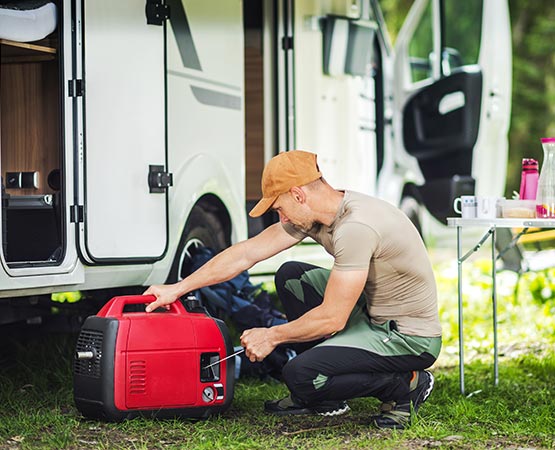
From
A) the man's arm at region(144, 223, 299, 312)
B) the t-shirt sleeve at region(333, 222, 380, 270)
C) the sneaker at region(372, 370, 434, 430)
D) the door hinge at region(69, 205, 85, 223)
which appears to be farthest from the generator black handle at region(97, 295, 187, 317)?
the sneaker at region(372, 370, 434, 430)

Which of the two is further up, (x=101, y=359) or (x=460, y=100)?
(x=460, y=100)

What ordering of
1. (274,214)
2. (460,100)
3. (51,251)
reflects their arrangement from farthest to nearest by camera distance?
(460,100) → (274,214) → (51,251)

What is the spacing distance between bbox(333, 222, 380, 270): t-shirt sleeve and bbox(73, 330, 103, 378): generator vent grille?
2.92 ft

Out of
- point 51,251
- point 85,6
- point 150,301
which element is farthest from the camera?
point 51,251

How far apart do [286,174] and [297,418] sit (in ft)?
3.22

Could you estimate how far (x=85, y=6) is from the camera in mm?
4102

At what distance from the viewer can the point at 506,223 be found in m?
4.27

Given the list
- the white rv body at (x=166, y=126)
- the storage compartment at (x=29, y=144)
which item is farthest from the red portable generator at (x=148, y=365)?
the storage compartment at (x=29, y=144)

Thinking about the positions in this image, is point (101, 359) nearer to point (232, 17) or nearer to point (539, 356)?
point (232, 17)

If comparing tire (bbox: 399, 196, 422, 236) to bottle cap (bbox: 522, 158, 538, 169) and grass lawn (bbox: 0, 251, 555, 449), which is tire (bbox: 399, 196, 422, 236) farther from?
bottle cap (bbox: 522, 158, 538, 169)

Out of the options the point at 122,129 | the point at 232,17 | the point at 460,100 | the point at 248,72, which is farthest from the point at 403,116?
the point at 122,129

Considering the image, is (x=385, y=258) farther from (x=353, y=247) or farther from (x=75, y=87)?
(x=75, y=87)

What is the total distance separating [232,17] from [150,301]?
196 cm

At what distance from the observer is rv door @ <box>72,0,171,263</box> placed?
412 cm
